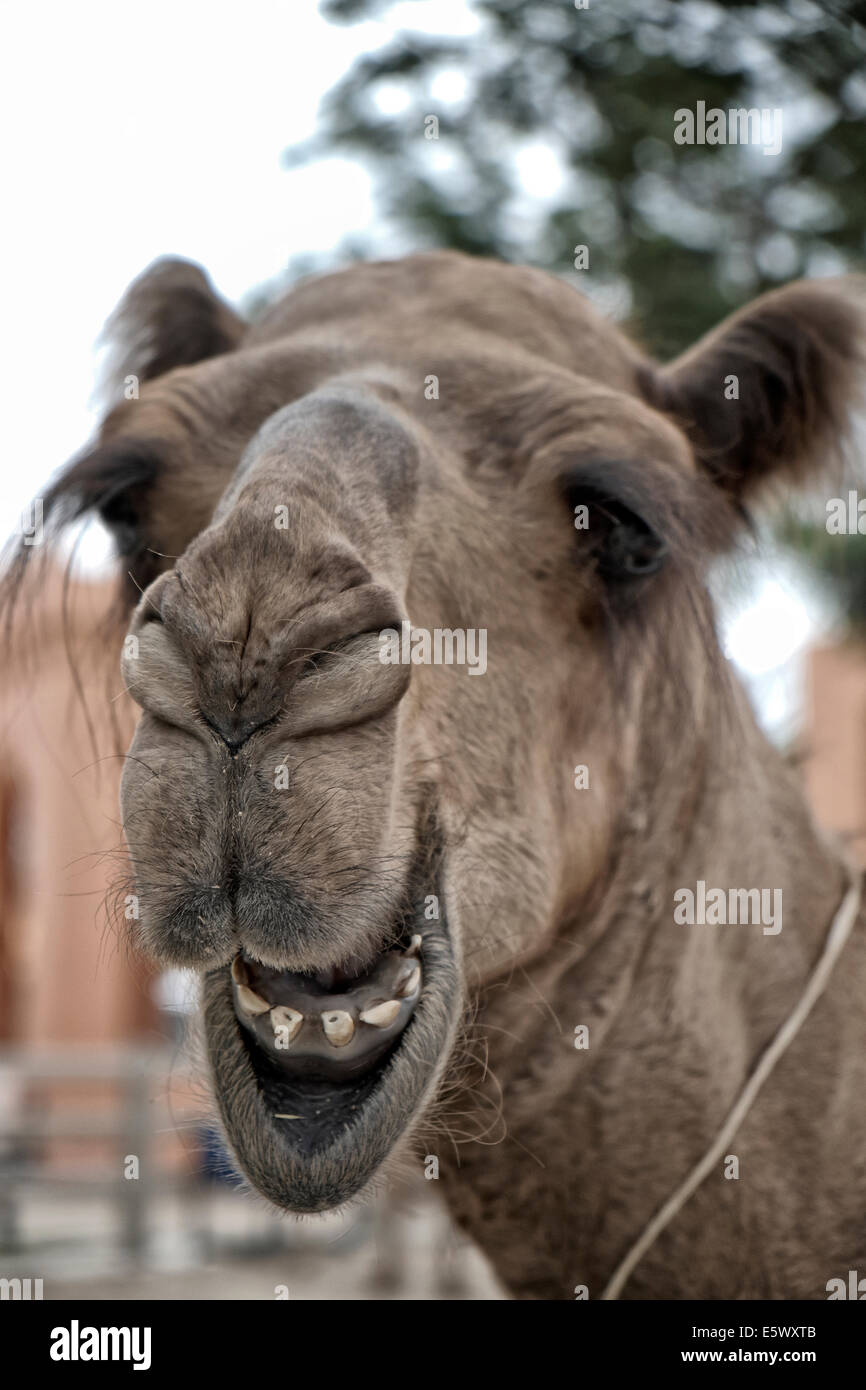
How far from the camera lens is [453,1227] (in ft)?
8.30

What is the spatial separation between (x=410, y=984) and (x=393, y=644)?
441mm

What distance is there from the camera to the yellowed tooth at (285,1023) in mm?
1650

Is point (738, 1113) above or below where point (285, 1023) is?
below

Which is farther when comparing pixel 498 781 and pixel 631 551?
pixel 631 551

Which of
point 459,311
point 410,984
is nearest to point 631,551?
point 459,311

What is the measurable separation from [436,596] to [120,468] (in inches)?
25.2

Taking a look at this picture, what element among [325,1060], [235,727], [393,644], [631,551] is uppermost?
[631,551]

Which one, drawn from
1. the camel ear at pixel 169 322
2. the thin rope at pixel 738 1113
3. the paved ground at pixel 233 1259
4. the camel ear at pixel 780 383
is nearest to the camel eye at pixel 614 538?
the camel ear at pixel 780 383

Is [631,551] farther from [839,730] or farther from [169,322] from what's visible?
[839,730]

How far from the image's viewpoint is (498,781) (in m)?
2.07

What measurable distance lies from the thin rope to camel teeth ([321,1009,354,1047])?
85cm

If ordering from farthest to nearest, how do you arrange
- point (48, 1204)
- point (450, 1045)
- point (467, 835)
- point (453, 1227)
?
point (48, 1204) → point (453, 1227) → point (467, 835) → point (450, 1045)
